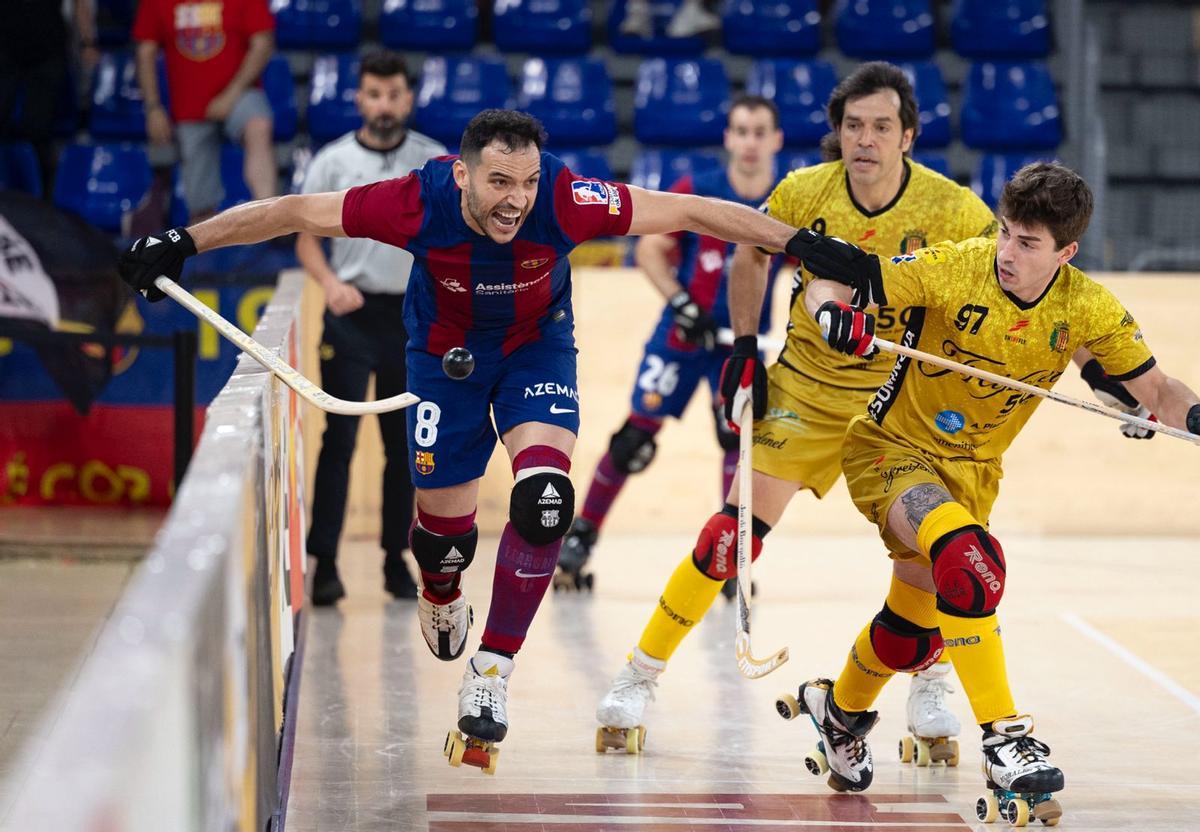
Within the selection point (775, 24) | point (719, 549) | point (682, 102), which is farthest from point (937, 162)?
point (719, 549)

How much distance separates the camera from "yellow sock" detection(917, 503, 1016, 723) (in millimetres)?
3740

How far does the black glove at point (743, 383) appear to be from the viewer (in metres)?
4.54

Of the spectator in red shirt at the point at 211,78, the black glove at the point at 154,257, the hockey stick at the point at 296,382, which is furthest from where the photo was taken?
the spectator in red shirt at the point at 211,78

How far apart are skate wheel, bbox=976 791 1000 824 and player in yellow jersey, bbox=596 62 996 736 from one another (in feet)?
1.90

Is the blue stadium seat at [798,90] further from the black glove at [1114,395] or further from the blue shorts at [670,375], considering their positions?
the black glove at [1114,395]

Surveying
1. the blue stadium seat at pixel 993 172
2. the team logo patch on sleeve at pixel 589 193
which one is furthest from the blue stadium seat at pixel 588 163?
the team logo patch on sleeve at pixel 589 193

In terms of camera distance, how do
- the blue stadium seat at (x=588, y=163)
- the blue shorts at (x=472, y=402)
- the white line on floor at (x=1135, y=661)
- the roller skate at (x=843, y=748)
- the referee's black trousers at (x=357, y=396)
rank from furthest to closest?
the blue stadium seat at (x=588, y=163) → the referee's black trousers at (x=357, y=396) → the white line on floor at (x=1135, y=661) → the blue shorts at (x=472, y=402) → the roller skate at (x=843, y=748)

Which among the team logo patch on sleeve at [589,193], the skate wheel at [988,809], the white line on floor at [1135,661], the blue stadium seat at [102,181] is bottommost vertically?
the skate wheel at [988,809]

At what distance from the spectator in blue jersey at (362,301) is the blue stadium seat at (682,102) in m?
3.38

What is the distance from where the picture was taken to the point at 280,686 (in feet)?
12.5

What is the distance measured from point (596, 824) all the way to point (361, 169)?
118 inches

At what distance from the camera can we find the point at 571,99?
9406mm

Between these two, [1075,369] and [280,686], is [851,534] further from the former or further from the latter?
[280,686]

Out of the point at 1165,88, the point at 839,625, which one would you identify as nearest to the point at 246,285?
the point at 839,625
